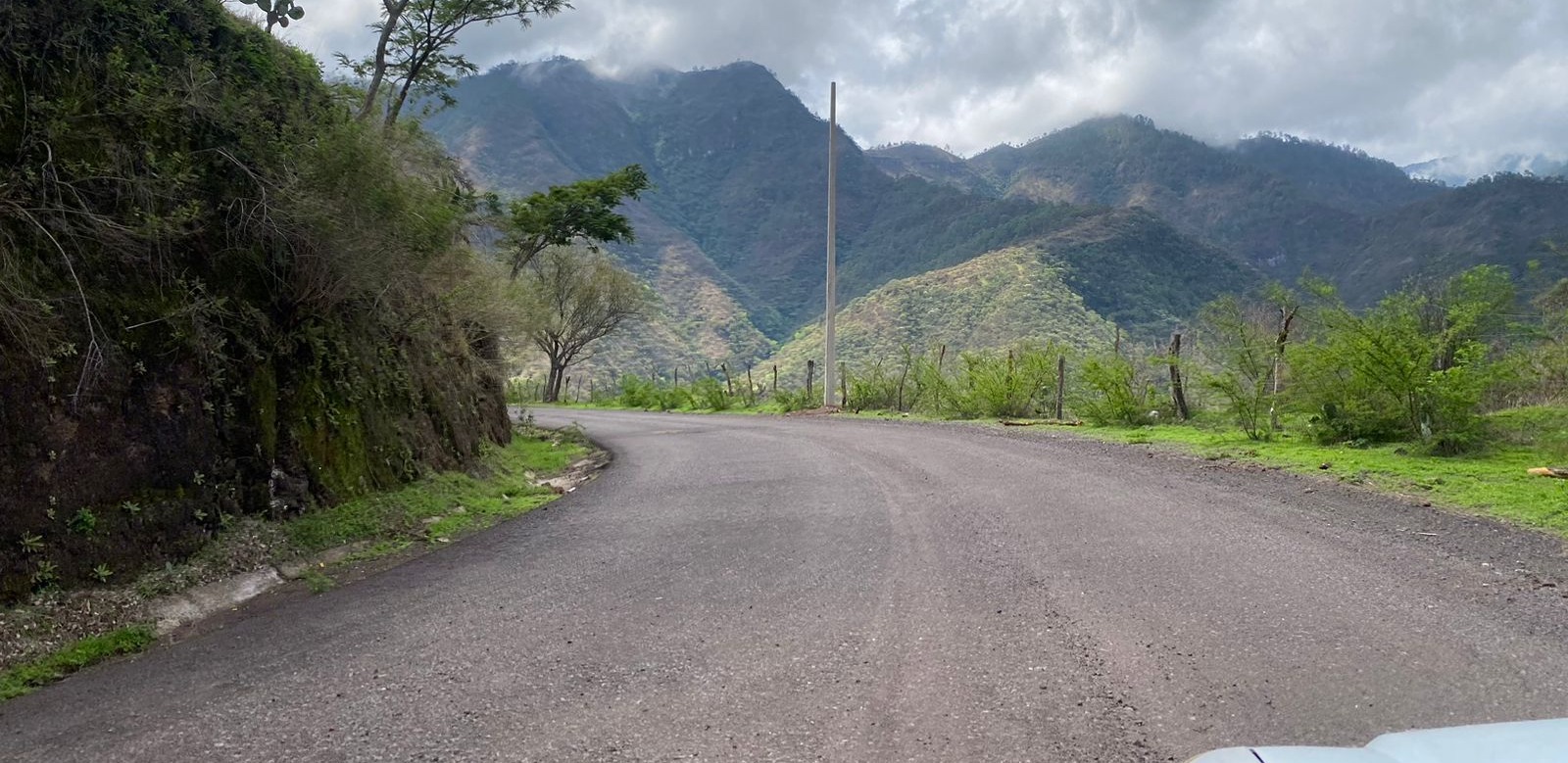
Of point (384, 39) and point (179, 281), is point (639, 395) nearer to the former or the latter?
point (384, 39)

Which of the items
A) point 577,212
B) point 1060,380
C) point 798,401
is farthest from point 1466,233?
point 577,212

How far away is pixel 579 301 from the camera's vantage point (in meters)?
44.2

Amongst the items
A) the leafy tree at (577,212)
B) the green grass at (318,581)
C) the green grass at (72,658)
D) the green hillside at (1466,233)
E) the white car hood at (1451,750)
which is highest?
the green hillside at (1466,233)

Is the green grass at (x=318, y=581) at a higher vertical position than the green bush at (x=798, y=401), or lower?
lower

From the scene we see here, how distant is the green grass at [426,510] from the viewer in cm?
733

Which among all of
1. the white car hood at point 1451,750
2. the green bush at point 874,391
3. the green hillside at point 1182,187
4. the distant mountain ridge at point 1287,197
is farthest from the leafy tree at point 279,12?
the green hillside at point 1182,187

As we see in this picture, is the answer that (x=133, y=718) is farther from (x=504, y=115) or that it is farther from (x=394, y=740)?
(x=504, y=115)

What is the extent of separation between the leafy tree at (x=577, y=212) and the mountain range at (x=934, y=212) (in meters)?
3.95

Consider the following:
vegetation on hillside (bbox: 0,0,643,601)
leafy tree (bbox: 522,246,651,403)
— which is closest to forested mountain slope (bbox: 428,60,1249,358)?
leafy tree (bbox: 522,246,651,403)

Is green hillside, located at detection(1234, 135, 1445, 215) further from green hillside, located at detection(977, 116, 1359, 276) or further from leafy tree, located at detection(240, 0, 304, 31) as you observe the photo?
leafy tree, located at detection(240, 0, 304, 31)

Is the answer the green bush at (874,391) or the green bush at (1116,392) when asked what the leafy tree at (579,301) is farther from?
the green bush at (1116,392)

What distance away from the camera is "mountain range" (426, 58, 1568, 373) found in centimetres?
5666

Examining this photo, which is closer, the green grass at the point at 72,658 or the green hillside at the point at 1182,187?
the green grass at the point at 72,658

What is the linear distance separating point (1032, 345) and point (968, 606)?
1719cm
